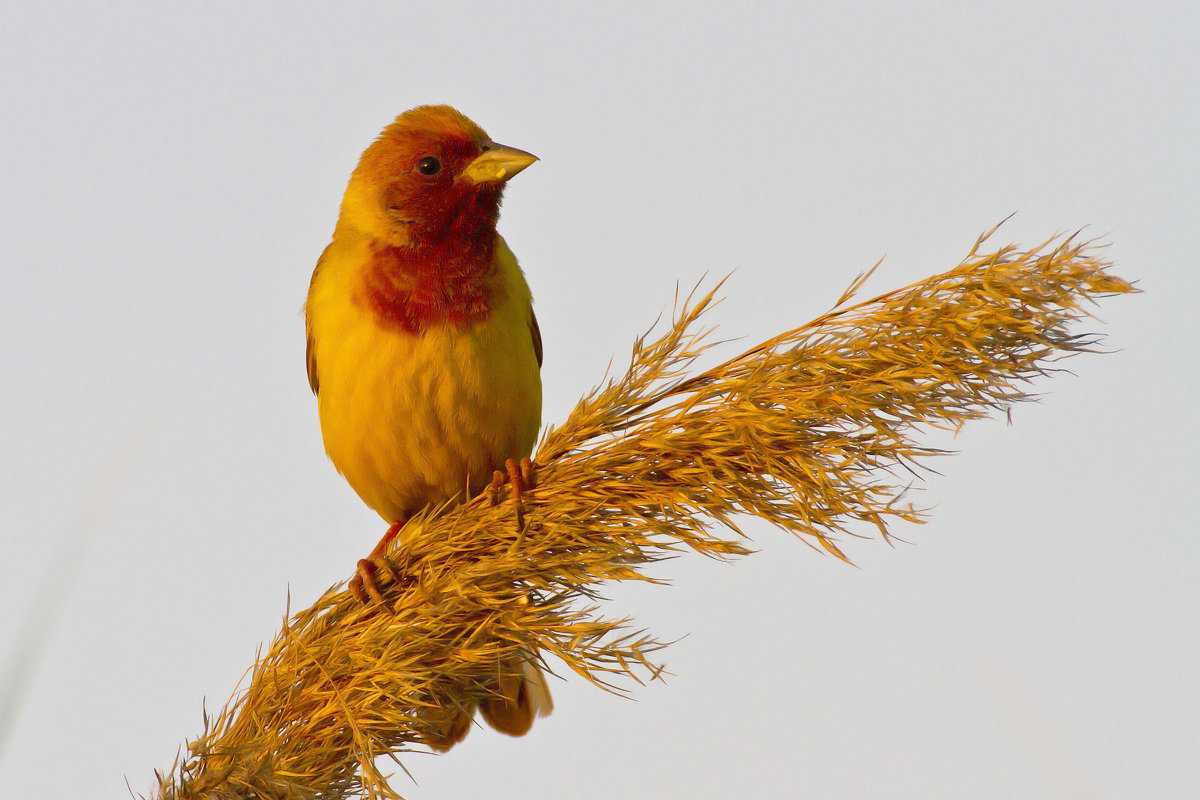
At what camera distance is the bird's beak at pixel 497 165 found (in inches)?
152

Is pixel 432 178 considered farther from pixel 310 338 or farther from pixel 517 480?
pixel 517 480

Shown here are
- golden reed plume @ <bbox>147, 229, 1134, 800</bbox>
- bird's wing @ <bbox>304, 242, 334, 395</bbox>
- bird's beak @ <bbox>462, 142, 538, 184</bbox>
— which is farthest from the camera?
bird's wing @ <bbox>304, 242, 334, 395</bbox>

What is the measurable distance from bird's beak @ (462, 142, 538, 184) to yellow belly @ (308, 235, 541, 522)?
0.31 meters

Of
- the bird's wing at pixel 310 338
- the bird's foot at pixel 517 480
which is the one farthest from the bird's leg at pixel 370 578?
the bird's wing at pixel 310 338

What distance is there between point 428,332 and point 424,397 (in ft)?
0.70

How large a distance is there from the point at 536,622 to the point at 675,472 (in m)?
0.41

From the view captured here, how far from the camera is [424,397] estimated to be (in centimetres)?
353

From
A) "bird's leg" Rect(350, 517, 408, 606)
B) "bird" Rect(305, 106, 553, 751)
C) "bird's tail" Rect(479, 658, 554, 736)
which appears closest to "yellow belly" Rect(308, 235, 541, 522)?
"bird" Rect(305, 106, 553, 751)

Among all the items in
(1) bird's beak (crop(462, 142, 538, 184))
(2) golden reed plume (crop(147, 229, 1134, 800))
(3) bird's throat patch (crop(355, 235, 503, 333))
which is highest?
(1) bird's beak (crop(462, 142, 538, 184))

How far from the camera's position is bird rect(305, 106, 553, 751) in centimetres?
353

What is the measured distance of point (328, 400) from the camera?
3748 mm

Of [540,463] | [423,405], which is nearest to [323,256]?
[423,405]

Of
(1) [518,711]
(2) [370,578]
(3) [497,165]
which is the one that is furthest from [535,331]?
(2) [370,578]

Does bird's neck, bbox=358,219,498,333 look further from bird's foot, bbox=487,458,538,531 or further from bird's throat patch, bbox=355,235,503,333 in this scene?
bird's foot, bbox=487,458,538,531
